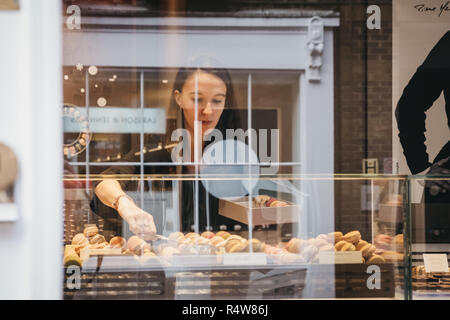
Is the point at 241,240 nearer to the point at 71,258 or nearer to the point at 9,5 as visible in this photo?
the point at 71,258

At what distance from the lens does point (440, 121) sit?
363cm

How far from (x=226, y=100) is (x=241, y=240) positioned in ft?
5.25

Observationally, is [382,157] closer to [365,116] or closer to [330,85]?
[365,116]

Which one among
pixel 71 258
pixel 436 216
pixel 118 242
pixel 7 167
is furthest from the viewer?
pixel 436 216

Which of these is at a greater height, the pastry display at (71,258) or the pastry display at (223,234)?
the pastry display at (223,234)

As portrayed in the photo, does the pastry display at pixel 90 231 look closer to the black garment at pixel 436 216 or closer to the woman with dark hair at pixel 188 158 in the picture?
the woman with dark hair at pixel 188 158

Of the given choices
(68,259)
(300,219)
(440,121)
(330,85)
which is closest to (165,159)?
(300,219)

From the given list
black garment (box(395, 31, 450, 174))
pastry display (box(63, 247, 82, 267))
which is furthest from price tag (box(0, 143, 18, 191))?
black garment (box(395, 31, 450, 174))

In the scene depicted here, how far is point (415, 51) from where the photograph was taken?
13.0ft

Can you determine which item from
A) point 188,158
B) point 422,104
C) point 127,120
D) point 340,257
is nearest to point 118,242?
point 340,257

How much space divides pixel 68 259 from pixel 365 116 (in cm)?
307

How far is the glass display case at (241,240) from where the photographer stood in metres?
1.69

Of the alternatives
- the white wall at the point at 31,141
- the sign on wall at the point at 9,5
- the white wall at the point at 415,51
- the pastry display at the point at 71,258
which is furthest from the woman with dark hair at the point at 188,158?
the white wall at the point at 415,51

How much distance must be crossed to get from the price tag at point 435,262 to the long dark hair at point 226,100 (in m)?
1.71
